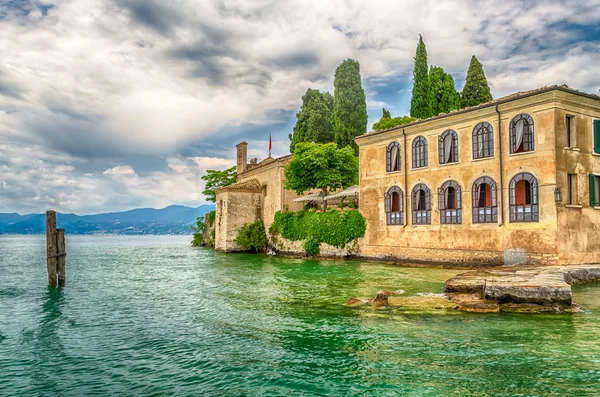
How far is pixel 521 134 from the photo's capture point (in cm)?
1925

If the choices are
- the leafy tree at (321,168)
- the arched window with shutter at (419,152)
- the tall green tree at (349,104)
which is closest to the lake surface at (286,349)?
the arched window with shutter at (419,152)

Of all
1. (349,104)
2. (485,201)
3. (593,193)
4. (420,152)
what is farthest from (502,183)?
(349,104)

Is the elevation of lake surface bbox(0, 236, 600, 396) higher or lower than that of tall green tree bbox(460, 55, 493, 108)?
lower

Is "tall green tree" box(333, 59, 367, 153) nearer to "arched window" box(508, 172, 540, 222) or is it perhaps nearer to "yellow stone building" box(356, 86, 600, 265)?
"yellow stone building" box(356, 86, 600, 265)

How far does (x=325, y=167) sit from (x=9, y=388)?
26808mm

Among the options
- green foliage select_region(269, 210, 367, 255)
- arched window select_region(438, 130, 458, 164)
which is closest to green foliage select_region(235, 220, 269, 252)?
green foliage select_region(269, 210, 367, 255)

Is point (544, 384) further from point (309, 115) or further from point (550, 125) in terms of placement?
point (309, 115)

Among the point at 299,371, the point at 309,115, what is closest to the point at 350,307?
the point at 299,371

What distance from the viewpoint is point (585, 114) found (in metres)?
19.0

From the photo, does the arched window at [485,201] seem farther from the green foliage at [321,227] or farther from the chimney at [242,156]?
the chimney at [242,156]

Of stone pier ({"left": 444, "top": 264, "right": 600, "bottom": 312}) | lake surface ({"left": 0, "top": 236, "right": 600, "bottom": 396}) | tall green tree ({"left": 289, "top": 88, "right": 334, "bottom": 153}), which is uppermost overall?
tall green tree ({"left": 289, "top": 88, "right": 334, "bottom": 153})

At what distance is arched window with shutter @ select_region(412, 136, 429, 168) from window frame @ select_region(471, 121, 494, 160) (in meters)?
2.95

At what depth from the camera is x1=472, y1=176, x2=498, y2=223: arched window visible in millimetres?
20344

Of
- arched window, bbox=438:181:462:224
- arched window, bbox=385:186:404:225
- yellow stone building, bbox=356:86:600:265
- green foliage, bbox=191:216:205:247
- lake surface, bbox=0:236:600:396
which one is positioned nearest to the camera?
lake surface, bbox=0:236:600:396
